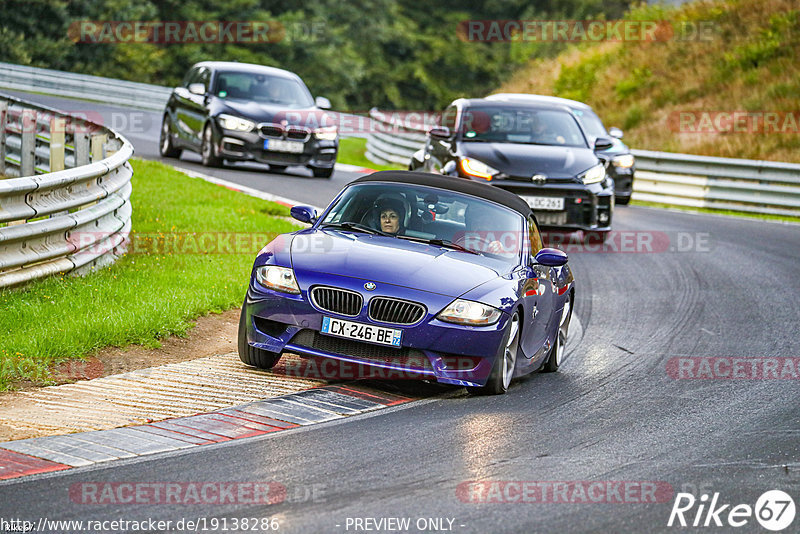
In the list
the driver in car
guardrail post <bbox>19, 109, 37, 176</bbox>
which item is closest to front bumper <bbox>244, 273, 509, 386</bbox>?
the driver in car

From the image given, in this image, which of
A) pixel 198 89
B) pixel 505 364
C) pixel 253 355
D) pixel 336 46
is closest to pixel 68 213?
pixel 253 355

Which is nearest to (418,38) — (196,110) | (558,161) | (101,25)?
(101,25)

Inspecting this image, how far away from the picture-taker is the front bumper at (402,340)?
7789 millimetres

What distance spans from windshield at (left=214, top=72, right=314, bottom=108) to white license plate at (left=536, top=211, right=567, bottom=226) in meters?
7.90

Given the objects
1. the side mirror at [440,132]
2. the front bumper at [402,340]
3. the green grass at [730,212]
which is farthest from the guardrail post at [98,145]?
the green grass at [730,212]

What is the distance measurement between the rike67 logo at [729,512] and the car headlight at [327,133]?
662 inches

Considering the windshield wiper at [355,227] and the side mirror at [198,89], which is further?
the side mirror at [198,89]

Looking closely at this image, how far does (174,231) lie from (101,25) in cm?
3632

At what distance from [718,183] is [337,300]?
18984mm

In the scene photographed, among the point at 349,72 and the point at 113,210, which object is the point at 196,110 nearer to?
the point at 113,210

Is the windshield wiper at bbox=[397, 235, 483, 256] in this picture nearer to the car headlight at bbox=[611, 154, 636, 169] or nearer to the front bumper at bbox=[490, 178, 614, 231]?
the front bumper at bbox=[490, 178, 614, 231]

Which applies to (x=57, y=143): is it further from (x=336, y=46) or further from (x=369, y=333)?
(x=336, y=46)

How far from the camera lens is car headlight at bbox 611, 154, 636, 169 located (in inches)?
909

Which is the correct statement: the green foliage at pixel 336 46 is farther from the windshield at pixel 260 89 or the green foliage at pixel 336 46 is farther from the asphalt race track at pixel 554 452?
the asphalt race track at pixel 554 452
